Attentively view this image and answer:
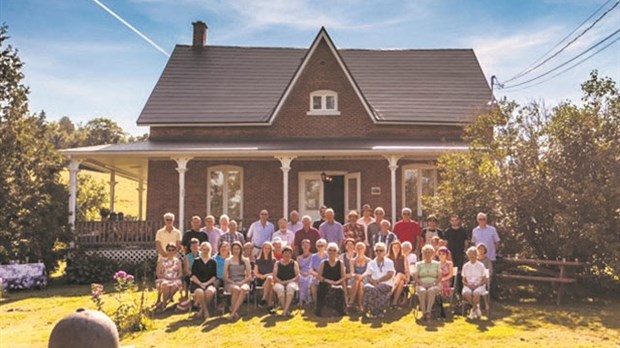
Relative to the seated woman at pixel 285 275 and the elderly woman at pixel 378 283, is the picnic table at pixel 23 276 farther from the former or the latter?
the elderly woman at pixel 378 283

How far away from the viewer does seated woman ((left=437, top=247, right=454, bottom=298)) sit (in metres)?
9.73

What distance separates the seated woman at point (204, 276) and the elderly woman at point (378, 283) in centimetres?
276

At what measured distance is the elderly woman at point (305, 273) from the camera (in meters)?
9.98

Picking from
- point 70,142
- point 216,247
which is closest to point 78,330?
point 216,247

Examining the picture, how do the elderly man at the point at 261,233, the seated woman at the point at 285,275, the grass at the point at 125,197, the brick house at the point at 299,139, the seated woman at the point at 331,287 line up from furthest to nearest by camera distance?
the grass at the point at 125,197
the brick house at the point at 299,139
the elderly man at the point at 261,233
the seated woman at the point at 285,275
the seated woman at the point at 331,287

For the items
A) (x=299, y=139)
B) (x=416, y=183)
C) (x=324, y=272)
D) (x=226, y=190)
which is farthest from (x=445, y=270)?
(x=226, y=190)

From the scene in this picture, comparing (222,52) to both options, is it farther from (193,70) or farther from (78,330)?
(78,330)

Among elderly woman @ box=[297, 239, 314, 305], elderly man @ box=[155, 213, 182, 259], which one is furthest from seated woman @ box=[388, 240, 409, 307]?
elderly man @ box=[155, 213, 182, 259]

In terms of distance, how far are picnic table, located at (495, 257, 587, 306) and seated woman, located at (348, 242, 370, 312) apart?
3.20 m

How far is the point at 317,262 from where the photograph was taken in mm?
9969

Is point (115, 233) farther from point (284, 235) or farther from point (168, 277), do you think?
point (284, 235)

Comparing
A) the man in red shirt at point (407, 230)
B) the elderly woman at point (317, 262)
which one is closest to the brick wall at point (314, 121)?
the man in red shirt at point (407, 230)

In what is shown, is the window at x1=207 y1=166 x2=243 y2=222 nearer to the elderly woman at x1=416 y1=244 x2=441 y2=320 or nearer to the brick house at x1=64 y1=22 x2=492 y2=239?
the brick house at x1=64 y1=22 x2=492 y2=239

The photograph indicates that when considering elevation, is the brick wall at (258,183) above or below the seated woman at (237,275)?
above
